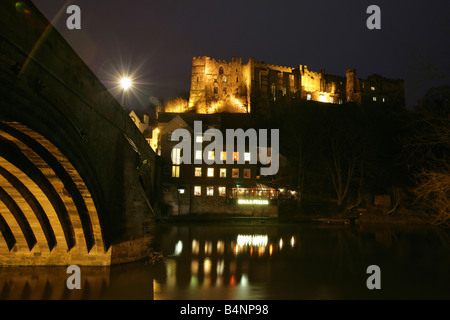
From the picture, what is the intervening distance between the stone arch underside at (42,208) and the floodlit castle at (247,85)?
6989 cm

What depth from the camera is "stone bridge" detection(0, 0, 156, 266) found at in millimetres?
8281

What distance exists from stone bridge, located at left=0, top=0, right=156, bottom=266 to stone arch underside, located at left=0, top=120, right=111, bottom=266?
0.04m

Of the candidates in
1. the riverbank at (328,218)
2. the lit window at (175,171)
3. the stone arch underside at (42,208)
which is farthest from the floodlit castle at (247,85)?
the stone arch underside at (42,208)

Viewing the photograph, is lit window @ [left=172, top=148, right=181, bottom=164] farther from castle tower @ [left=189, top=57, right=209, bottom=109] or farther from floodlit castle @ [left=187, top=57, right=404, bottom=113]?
castle tower @ [left=189, top=57, right=209, bottom=109]

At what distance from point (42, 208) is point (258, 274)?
9443 mm

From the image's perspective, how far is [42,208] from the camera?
44.3ft

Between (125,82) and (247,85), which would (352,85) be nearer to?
(247,85)

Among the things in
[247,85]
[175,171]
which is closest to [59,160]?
[175,171]

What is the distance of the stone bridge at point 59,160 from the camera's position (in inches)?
326

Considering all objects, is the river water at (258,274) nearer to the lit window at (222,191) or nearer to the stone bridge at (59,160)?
the stone bridge at (59,160)

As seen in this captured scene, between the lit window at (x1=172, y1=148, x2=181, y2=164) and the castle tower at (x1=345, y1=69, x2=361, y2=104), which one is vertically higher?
the castle tower at (x1=345, y1=69, x2=361, y2=104)

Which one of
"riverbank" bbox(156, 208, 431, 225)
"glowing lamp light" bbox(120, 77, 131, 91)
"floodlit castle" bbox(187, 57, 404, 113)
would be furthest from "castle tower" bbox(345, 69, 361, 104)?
"glowing lamp light" bbox(120, 77, 131, 91)
